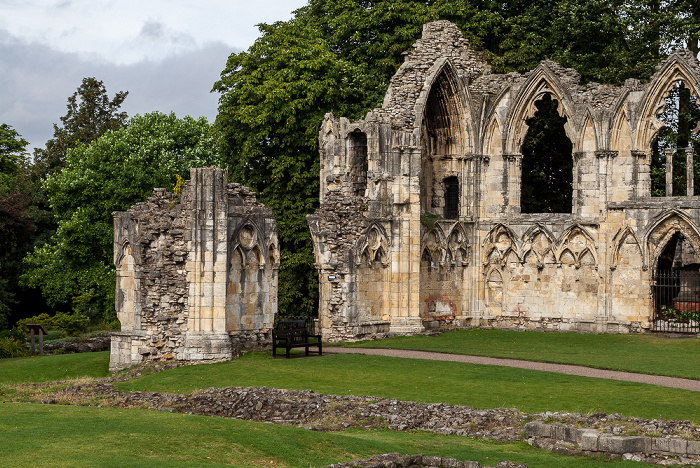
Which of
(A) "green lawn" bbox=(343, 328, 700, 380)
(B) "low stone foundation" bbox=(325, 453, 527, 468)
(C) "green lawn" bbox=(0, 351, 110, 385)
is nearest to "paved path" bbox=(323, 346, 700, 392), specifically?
(A) "green lawn" bbox=(343, 328, 700, 380)

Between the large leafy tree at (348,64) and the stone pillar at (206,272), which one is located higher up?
the large leafy tree at (348,64)

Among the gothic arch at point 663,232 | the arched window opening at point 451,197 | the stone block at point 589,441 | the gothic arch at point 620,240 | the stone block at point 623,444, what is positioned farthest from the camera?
the arched window opening at point 451,197

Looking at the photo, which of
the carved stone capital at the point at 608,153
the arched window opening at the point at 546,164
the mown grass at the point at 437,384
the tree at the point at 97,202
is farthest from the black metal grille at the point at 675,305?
the tree at the point at 97,202

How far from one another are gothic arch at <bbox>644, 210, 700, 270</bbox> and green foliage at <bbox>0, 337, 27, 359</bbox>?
21.2 metres

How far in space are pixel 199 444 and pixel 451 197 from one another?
23.6 metres

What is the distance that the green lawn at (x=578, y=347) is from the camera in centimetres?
2430

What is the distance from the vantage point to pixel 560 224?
34.3m

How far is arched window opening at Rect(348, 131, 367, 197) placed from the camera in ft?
111

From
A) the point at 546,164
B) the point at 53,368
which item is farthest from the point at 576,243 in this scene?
the point at 53,368

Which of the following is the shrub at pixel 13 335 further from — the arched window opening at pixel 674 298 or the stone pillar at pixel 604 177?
the arched window opening at pixel 674 298

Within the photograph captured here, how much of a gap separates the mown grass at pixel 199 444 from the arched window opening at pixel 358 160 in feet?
57.7

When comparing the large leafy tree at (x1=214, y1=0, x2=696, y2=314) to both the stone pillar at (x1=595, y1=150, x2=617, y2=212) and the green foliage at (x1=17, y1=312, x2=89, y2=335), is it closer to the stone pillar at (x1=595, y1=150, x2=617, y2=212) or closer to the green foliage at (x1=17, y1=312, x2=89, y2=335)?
the stone pillar at (x1=595, y1=150, x2=617, y2=212)

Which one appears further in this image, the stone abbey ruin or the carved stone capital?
the carved stone capital

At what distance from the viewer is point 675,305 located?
34094 millimetres
